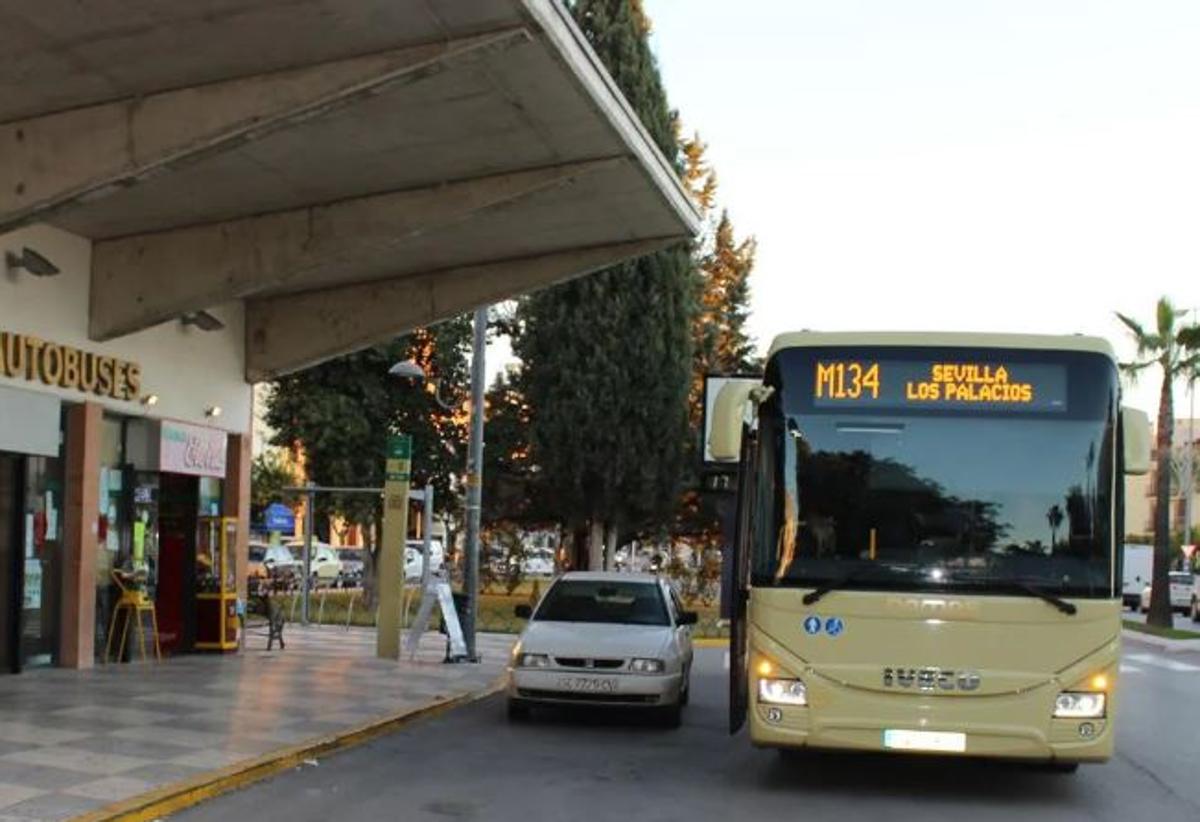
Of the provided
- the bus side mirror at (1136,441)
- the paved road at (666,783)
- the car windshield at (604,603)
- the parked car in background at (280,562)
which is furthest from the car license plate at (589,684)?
the parked car in background at (280,562)

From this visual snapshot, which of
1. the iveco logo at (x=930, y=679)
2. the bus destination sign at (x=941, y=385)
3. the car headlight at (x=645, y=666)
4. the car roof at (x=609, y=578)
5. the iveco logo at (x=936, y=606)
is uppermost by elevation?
the bus destination sign at (x=941, y=385)

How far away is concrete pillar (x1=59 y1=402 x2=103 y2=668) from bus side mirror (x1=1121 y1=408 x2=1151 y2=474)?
11.3 meters

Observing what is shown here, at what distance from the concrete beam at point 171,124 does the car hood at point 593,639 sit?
5.31 m

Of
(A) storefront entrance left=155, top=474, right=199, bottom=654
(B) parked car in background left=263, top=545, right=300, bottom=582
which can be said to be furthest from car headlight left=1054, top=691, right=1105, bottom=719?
(B) parked car in background left=263, top=545, right=300, bottom=582

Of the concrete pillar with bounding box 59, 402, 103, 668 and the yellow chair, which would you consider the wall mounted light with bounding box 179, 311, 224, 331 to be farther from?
the yellow chair

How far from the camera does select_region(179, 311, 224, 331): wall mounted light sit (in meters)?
17.4

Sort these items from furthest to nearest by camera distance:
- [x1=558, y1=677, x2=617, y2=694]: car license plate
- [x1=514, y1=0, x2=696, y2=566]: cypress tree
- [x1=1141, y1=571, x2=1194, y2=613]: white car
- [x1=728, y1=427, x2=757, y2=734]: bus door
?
1. [x1=1141, y1=571, x2=1194, y2=613]: white car
2. [x1=514, y1=0, x2=696, y2=566]: cypress tree
3. [x1=558, y1=677, x2=617, y2=694]: car license plate
4. [x1=728, y1=427, x2=757, y2=734]: bus door

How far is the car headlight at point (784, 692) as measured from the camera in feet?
28.9

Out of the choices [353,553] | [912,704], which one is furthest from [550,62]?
[353,553]

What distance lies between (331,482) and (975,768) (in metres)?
22.9

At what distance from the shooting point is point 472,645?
738 inches

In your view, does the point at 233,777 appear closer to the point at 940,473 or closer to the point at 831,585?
the point at 831,585

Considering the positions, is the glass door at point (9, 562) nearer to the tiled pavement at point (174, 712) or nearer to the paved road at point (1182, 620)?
the tiled pavement at point (174, 712)

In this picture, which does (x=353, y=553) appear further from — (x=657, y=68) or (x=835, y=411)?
(x=835, y=411)
